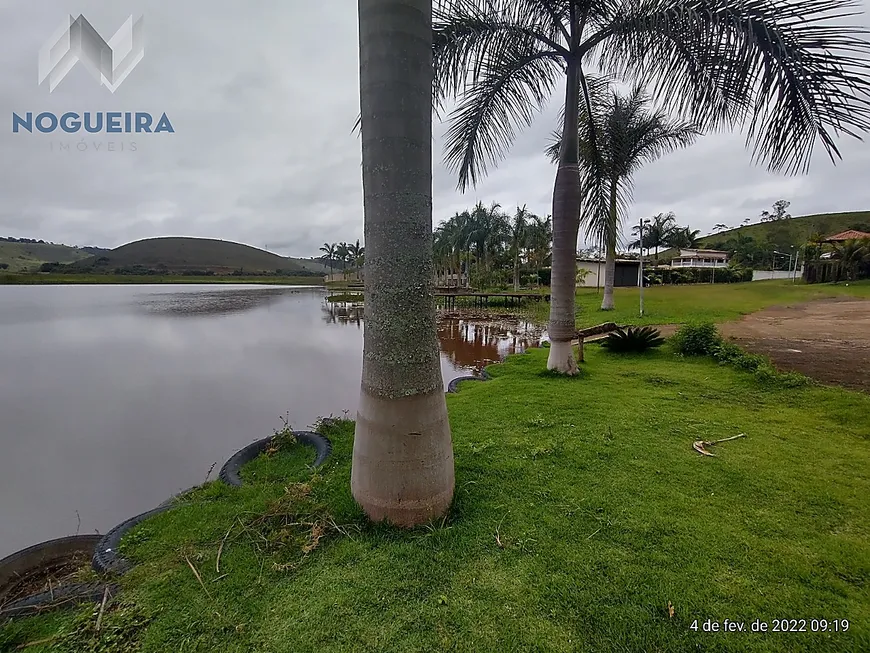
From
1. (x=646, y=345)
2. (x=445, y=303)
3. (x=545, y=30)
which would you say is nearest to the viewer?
(x=545, y=30)

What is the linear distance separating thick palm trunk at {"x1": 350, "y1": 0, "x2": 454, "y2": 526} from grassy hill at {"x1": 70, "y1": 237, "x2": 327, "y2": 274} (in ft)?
358

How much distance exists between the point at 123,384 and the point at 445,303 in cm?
2542

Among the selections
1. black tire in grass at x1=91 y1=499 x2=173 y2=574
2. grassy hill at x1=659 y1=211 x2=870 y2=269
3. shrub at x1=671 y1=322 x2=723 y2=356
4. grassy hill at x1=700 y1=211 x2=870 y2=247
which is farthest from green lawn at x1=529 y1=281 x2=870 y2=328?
grassy hill at x1=700 y1=211 x2=870 y2=247

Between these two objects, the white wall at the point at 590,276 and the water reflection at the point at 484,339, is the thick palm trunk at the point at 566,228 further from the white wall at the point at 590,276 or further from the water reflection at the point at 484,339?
the white wall at the point at 590,276

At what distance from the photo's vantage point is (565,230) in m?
6.02

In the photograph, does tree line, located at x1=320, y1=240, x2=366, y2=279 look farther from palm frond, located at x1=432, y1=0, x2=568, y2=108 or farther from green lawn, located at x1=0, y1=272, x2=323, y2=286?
palm frond, located at x1=432, y1=0, x2=568, y2=108

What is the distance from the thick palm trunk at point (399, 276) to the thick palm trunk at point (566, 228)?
12.6 ft

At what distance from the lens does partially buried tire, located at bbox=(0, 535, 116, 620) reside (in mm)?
2395

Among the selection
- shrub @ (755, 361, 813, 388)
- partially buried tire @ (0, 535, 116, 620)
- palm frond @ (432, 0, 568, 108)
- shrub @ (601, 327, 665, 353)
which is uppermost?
palm frond @ (432, 0, 568, 108)

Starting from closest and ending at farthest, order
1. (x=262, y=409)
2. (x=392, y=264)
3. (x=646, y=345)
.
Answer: (x=392, y=264) → (x=262, y=409) → (x=646, y=345)

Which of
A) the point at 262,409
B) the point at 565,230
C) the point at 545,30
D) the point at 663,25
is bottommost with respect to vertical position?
the point at 262,409

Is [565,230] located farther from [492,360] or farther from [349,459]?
[492,360]

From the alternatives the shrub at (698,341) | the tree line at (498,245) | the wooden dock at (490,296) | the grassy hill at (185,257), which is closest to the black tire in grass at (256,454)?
the shrub at (698,341)

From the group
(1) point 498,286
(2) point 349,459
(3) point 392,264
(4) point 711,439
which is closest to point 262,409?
(2) point 349,459
